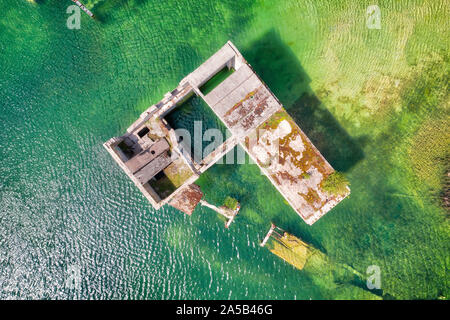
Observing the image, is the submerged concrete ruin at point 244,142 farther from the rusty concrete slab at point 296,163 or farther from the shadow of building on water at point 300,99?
the shadow of building on water at point 300,99

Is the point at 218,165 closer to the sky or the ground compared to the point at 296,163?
closer to the sky

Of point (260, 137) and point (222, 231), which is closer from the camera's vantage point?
point (260, 137)

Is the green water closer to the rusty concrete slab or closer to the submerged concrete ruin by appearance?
the submerged concrete ruin

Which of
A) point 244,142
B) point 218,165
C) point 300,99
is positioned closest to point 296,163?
point 244,142

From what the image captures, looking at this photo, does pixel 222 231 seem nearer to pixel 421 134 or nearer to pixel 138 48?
pixel 138 48

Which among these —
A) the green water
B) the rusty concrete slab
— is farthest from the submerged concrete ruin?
the green water

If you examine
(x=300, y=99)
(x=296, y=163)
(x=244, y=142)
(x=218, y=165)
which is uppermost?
(x=244, y=142)

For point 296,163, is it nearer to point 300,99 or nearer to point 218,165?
point 300,99

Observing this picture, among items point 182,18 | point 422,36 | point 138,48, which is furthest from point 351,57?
point 138,48
